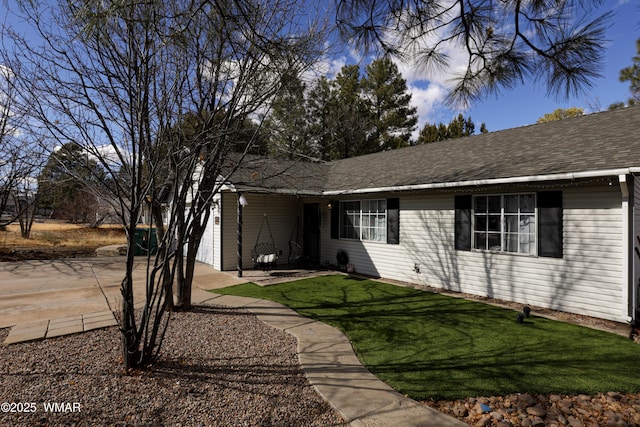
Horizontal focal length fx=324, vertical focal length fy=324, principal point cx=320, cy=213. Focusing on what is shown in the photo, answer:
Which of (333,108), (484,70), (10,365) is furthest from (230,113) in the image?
(333,108)

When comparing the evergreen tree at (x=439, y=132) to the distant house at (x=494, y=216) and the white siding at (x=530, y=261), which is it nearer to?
the distant house at (x=494, y=216)

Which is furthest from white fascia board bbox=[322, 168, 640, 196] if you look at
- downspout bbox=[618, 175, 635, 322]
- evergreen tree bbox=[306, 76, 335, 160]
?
evergreen tree bbox=[306, 76, 335, 160]

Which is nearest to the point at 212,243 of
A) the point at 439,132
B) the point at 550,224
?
the point at 550,224

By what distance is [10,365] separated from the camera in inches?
140

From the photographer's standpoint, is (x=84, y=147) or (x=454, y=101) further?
(x=454, y=101)

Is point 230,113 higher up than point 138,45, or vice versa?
point 138,45

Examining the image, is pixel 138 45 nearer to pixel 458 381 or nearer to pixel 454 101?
pixel 454 101

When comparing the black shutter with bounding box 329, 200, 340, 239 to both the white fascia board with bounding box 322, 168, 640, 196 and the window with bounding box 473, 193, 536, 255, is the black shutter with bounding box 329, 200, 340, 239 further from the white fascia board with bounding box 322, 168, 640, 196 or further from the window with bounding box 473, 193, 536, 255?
the window with bounding box 473, 193, 536, 255

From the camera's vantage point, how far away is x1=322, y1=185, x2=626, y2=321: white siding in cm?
547

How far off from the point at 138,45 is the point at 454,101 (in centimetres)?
383

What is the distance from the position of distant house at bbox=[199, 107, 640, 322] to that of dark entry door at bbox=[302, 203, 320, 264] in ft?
0.36

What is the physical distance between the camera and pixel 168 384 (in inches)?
127

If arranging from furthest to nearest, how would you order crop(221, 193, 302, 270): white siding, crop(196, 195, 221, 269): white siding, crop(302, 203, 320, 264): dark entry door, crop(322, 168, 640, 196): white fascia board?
crop(302, 203, 320, 264): dark entry door, crop(196, 195, 221, 269): white siding, crop(221, 193, 302, 270): white siding, crop(322, 168, 640, 196): white fascia board

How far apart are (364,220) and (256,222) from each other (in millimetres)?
3609
